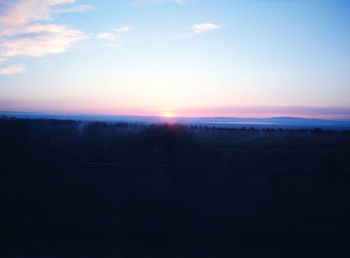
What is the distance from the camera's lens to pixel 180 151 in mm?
18781

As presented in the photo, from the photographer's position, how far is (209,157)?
17125 millimetres

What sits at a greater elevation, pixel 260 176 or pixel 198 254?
pixel 260 176

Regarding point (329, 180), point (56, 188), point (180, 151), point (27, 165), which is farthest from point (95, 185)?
point (180, 151)

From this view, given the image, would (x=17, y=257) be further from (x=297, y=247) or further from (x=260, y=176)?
(x=260, y=176)

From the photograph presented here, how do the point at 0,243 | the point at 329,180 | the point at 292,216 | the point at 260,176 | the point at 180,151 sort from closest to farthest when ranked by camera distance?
the point at 0,243 → the point at 292,216 → the point at 329,180 → the point at 260,176 → the point at 180,151

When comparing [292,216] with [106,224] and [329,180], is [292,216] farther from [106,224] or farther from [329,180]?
[106,224]

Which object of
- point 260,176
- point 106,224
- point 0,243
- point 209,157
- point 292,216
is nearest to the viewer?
point 0,243

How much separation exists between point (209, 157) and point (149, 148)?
11.8 feet

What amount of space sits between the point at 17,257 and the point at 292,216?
620cm

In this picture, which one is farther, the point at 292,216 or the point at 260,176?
the point at 260,176

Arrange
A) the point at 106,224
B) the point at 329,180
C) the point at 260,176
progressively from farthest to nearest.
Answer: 1. the point at 260,176
2. the point at 329,180
3. the point at 106,224

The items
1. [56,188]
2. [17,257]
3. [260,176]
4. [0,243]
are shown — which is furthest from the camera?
[260,176]

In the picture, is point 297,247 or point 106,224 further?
point 106,224

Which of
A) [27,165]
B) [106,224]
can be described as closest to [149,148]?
[27,165]
